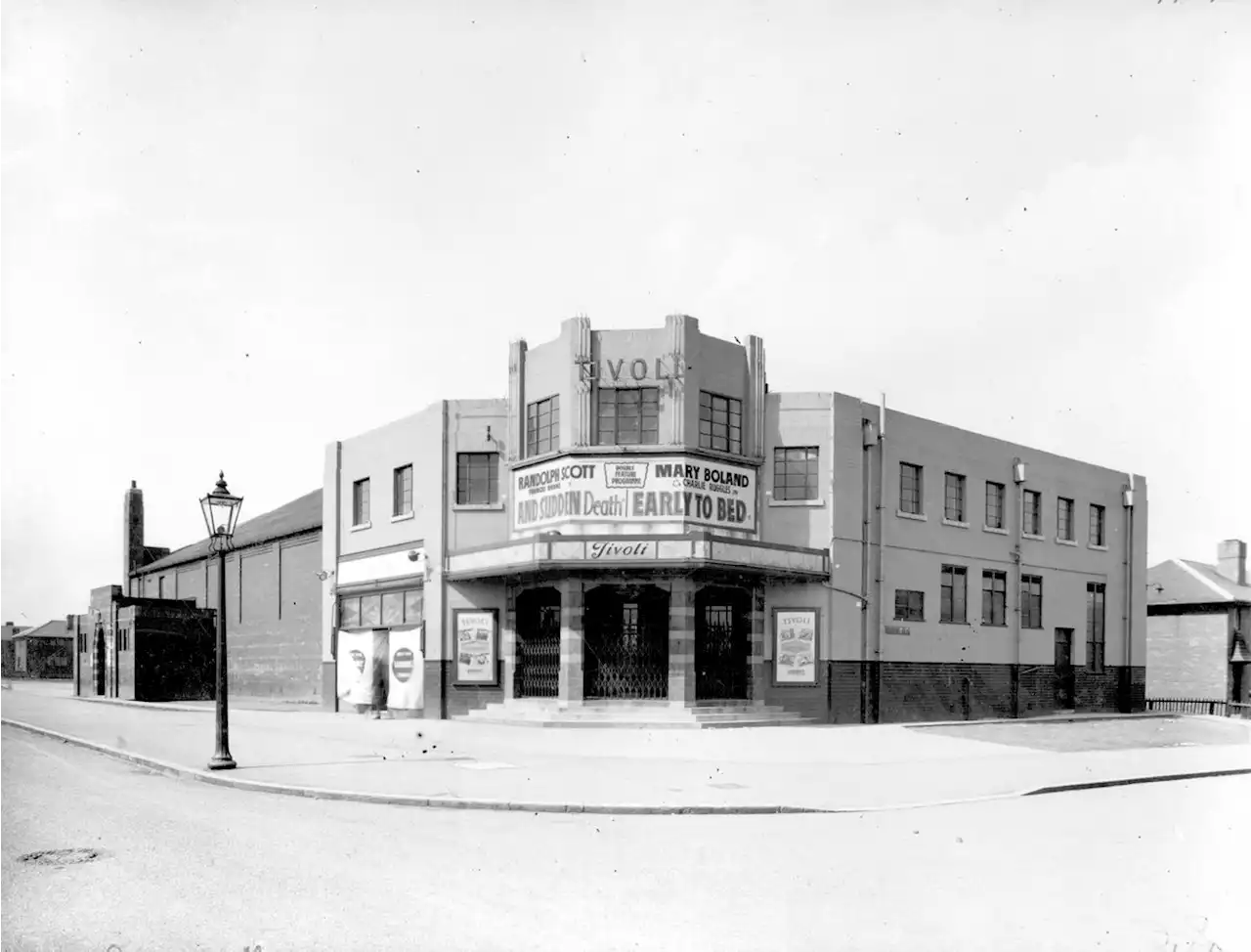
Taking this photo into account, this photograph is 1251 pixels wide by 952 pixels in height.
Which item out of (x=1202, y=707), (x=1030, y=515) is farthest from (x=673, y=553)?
(x=1202, y=707)

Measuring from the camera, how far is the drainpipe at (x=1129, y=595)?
3803cm

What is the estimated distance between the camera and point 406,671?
99.6ft

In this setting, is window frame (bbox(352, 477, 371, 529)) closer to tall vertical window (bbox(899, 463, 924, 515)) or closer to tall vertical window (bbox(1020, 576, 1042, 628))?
tall vertical window (bbox(899, 463, 924, 515))

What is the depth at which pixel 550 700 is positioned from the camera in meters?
26.9

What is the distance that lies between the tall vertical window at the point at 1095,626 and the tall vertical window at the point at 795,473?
1395 cm

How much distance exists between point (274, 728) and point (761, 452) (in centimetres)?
1388

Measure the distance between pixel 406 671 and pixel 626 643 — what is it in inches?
282

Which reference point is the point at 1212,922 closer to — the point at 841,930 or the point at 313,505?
the point at 841,930

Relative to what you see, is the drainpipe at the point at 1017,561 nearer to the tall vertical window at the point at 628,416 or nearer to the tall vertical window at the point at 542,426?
the tall vertical window at the point at 628,416

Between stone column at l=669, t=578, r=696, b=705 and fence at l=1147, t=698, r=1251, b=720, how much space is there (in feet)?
66.4

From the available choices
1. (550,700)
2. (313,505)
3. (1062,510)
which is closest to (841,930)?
(550,700)

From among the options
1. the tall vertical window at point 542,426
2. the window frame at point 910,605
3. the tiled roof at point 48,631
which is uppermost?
the tall vertical window at point 542,426

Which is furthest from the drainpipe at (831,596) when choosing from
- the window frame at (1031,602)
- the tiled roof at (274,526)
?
the tiled roof at (274,526)

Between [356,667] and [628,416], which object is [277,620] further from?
[628,416]
